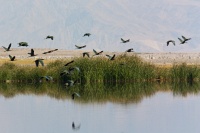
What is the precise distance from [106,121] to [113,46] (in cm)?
16707

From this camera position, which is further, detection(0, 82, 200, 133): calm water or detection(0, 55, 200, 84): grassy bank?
detection(0, 55, 200, 84): grassy bank

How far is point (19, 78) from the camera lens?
47469mm

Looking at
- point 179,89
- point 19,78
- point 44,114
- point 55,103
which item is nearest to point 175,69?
point 179,89

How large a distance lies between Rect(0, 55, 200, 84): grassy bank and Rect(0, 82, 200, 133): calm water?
760 centimetres

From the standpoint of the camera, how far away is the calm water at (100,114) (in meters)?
25.5

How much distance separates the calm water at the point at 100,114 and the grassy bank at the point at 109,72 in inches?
299

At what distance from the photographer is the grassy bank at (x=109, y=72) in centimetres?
4541

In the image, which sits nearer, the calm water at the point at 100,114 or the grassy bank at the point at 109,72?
the calm water at the point at 100,114

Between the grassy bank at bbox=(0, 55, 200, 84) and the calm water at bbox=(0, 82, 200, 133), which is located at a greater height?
the grassy bank at bbox=(0, 55, 200, 84)

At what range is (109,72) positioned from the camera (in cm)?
4581

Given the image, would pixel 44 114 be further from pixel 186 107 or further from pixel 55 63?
pixel 55 63

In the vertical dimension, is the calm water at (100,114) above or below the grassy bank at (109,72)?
below

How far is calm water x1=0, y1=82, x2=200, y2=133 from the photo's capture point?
25.5 metres

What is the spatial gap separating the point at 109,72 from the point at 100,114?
16.6 meters
